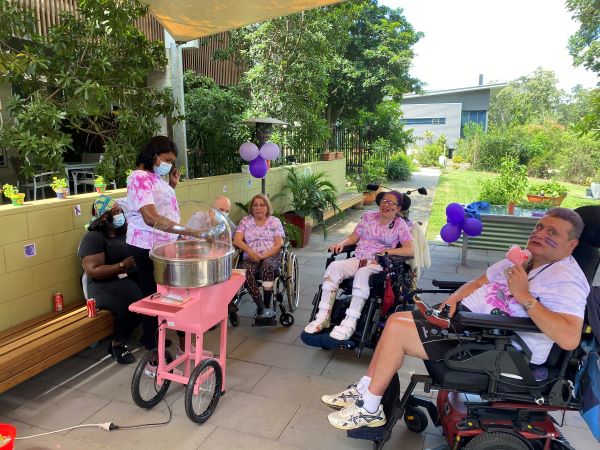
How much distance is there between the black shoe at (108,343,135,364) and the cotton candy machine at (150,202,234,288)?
2.90 feet

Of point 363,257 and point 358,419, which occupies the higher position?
point 363,257

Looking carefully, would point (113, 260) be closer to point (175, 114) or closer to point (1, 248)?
point (1, 248)

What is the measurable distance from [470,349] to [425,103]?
31818 mm

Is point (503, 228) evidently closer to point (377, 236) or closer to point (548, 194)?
point (548, 194)

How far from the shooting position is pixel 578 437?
2.46 metres

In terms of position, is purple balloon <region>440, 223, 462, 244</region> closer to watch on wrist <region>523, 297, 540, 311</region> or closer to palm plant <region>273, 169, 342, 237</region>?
palm plant <region>273, 169, 342, 237</region>

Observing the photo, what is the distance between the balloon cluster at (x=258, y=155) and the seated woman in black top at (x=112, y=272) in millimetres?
2440

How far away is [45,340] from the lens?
2736 millimetres

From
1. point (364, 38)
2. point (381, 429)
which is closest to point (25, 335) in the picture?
point (381, 429)

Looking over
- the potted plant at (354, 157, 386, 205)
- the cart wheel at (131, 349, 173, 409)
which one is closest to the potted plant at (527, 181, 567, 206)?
the potted plant at (354, 157, 386, 205)

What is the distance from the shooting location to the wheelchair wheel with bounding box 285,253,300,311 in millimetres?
4066

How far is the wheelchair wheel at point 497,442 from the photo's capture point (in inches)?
77.5

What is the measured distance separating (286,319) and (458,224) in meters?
2.73

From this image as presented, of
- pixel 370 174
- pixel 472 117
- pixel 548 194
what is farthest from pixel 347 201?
pixel 472 117
